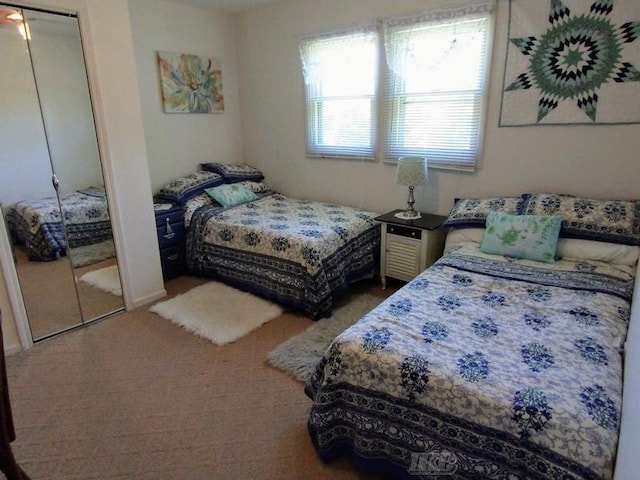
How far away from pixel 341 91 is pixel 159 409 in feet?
9.95

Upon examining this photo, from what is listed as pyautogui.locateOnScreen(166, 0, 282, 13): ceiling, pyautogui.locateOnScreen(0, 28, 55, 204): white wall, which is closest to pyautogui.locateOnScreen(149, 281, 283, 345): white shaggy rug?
pyautogui.locateOnScreen(0, 28, 55, 204): white wall

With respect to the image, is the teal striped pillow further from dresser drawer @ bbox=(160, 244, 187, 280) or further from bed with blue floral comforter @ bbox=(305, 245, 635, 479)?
dresser drawer @ bbox=(160, 244, 187, 280)

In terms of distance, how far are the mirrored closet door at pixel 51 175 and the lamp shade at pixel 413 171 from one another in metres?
2.28

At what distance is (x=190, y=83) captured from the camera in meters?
3.96

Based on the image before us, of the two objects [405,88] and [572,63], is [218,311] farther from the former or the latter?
[572,63]

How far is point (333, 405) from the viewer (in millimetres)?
1670

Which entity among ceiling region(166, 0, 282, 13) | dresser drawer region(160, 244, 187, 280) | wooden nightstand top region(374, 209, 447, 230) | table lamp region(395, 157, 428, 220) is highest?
ceiling region(166, 0, 282, 13)

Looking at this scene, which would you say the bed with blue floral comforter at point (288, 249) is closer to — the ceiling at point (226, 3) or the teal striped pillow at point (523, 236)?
the teal striped pillow at point (523, 236)

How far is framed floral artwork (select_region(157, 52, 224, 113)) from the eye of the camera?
3.76 meters

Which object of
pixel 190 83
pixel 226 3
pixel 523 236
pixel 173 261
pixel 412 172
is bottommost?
pixel 173 261

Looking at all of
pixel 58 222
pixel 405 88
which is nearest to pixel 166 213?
pixel 58 222

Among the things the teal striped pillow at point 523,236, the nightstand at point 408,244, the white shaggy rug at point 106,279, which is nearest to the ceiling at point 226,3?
the nightstand at point 408,244

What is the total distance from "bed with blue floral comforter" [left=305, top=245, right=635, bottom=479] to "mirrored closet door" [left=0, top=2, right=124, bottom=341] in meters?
2.03

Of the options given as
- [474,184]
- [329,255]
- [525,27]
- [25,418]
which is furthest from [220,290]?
[525,27]
